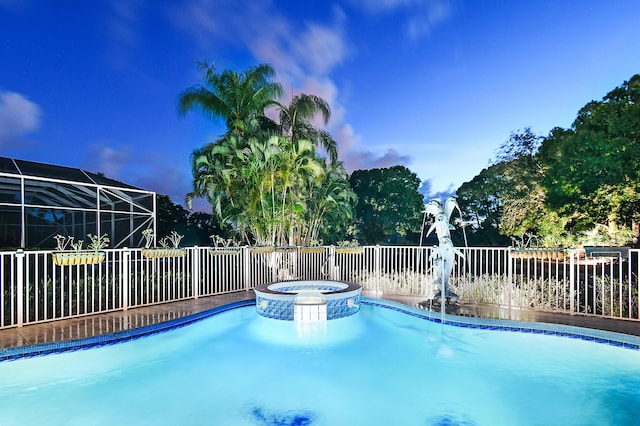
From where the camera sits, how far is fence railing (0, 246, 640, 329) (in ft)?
19.0

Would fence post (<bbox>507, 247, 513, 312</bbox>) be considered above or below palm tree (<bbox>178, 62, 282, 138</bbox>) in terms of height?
below

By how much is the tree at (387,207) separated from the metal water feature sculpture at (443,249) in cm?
1458

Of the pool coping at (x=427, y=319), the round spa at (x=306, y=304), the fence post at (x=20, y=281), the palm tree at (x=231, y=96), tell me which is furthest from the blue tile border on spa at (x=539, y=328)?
the palm tree at (x=231, y=96)

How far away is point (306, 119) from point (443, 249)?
759 centimetres

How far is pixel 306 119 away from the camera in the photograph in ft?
40.3

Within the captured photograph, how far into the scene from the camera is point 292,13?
10.7m

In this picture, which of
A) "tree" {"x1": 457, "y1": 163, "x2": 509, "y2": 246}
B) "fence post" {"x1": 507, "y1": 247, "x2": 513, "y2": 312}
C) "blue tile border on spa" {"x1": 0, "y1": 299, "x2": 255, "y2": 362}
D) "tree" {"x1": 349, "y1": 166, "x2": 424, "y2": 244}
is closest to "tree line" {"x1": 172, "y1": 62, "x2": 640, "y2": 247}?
"fence post" {"x1": 507, "y1": 247, "x2": 513, "y2": 312}

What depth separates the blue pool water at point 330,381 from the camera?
3525 millimetres

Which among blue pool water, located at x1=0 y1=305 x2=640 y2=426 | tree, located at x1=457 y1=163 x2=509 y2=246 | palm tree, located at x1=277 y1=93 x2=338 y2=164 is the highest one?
palm tree, located at x1=277 y1=93 x2=338 y2=164

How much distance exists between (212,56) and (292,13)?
2927mm

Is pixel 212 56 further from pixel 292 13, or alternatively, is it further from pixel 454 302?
pixel 454 302

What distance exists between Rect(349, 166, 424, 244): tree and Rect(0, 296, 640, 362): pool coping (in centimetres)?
1476

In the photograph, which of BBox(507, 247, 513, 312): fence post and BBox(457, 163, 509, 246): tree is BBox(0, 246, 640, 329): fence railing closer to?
BBox(507, 247, 513, 312): fence post

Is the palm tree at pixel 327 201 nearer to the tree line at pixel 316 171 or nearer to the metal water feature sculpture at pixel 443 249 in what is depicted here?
the tree line at pixel 316 171
